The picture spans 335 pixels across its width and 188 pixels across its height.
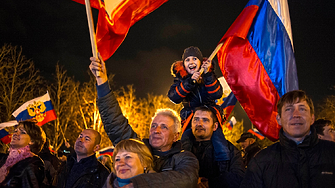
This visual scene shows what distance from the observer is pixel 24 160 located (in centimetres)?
383

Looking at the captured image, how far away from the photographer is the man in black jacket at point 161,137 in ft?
8.43

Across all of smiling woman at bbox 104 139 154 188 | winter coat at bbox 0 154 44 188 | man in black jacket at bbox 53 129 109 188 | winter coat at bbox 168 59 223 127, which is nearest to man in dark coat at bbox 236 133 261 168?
winter coat at bbox 168 59 223 127

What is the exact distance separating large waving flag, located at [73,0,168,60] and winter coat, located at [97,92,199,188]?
1.00 m

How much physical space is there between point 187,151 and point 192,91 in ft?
5.04

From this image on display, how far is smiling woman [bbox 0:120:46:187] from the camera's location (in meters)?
3.61

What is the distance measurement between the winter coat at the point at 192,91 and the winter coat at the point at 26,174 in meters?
2.13

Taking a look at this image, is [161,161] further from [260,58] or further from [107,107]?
[260,58]

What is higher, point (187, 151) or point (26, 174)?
point (187, 151)

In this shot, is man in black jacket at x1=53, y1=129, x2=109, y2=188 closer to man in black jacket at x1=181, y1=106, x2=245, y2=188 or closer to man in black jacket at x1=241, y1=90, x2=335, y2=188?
man in black jacket at x1=181, y1=106, x2=245, y2=188

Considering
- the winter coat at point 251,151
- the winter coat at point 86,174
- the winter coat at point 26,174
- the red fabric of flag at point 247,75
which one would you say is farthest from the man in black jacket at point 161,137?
the winter coat at point 251,151

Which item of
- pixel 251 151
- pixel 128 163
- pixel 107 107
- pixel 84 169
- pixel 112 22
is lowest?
pixel 251 151

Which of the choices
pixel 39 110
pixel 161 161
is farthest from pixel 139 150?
pixel 39 110

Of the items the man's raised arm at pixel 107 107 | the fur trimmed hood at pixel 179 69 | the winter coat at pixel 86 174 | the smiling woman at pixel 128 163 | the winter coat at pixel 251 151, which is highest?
the fur trimmed hood at pixel 179 69

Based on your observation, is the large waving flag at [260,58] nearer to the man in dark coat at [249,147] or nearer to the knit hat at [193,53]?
the knit hat at [193,53]
